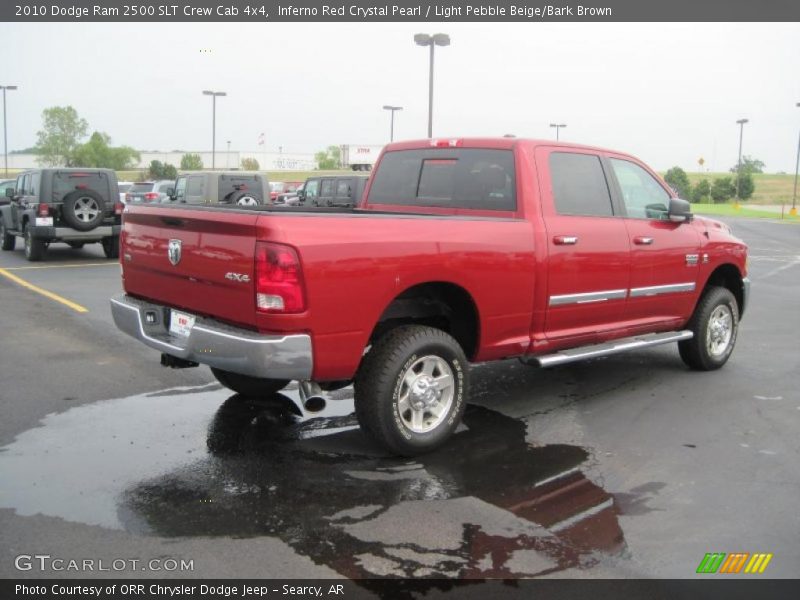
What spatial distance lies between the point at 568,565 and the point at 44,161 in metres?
118

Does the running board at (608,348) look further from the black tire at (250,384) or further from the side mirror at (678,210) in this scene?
the black tire at (250,384)

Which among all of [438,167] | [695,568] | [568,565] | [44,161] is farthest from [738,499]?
[44,161]

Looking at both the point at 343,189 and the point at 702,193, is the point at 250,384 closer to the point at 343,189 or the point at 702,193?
the point at 343,189

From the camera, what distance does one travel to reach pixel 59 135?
110125mm

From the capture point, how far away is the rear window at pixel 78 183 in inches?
637

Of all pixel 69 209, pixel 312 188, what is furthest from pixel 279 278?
pixel 312 188

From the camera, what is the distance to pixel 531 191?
5.55 m

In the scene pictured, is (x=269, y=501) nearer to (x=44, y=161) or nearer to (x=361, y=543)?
(x=361, y=543)

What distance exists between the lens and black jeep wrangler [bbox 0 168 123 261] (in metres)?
15.9

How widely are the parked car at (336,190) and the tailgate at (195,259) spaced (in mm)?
18362

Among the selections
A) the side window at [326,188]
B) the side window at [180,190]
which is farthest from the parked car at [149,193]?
the side window at [326,188]

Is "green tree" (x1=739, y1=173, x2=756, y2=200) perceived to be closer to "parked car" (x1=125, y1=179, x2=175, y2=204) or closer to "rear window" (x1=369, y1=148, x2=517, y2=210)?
"parked car" (x1=125, y1=179, x2=175, y2=204)

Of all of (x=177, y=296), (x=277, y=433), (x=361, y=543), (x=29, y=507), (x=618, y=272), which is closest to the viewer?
(x=361, y=543)

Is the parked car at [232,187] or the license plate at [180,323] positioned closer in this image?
the license plate at [180,323]
